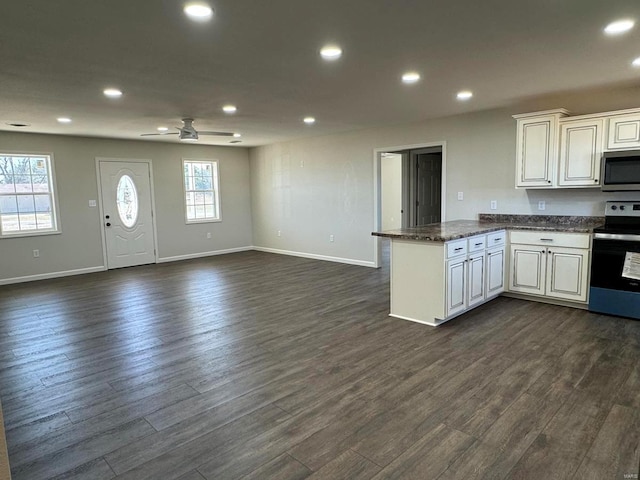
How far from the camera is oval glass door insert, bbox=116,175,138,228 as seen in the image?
302 inches

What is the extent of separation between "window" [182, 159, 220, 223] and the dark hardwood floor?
13.5 feet

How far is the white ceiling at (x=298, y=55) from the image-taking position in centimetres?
237

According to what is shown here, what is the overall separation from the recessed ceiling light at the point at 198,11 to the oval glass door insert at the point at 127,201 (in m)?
6.06

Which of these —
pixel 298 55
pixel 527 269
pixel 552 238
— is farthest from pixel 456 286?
pixel 298 55

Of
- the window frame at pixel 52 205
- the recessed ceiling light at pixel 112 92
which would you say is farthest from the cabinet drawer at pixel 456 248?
the window frame at pixel 52 205

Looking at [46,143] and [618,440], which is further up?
[46,143]

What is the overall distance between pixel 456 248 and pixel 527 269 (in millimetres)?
1336

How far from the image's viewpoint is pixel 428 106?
510cm

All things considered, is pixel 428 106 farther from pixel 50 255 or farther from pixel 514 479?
pixel 50 255

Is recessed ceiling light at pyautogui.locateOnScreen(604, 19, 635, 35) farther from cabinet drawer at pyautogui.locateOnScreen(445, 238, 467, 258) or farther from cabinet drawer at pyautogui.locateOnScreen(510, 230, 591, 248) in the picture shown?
cabinet drawer at pyautogui.locateOnScreen(510, 230, 591, 248)

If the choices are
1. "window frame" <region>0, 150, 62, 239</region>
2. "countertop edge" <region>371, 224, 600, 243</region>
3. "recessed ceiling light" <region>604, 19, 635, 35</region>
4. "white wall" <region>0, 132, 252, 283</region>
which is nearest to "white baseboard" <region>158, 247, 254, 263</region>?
"white wall" <region>0, 132, 252, 283</region>

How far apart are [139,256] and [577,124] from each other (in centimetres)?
750

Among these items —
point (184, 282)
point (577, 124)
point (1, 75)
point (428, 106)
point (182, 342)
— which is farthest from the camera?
point (184, 282)

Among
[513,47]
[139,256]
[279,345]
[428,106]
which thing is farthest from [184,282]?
[513,47]
